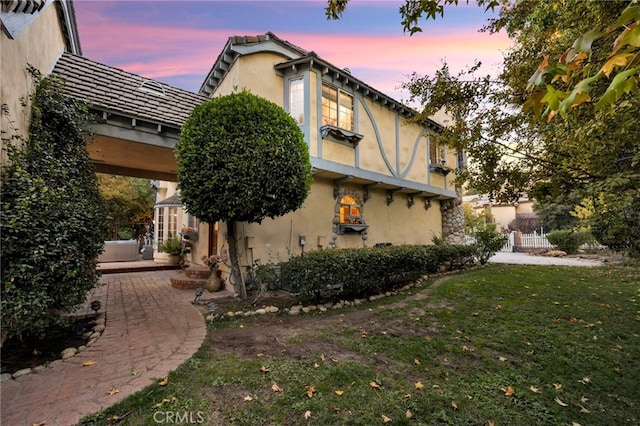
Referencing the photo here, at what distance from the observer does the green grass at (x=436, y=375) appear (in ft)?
8.02

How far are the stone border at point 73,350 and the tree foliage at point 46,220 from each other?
396 millimetres

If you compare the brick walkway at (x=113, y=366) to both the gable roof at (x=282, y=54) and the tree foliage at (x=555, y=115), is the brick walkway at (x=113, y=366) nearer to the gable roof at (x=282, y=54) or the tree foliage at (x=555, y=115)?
the tree foliage at (x=555, y=115)

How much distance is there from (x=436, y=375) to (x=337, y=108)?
22.6 feet

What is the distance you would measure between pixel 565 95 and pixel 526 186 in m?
4.28

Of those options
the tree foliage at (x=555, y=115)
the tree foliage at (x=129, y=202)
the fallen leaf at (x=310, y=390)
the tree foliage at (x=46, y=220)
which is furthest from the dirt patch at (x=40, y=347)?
the tree foliage at (x=129, y=202)

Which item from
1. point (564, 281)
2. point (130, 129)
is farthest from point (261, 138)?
point (564, 281)

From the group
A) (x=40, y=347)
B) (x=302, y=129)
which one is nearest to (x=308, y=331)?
(x=40, y=347)

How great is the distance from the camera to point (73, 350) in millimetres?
3533

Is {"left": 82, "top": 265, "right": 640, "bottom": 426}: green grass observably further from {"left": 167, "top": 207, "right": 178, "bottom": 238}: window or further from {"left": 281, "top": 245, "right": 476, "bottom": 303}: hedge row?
{"left": 167, "top": 207, "right": 178, "bottom": 238}: window

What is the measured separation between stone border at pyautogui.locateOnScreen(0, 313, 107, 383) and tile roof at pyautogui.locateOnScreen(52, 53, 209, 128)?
3.90m

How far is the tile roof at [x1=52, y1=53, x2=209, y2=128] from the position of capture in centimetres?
550

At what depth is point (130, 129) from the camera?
578cm

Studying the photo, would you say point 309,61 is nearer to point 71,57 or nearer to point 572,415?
point 71,57

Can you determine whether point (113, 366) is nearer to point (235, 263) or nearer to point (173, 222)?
point (235, 263)
